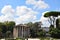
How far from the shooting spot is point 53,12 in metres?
51.5

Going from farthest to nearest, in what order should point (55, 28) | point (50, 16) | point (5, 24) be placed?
point (5, 24), point (50, 16), point (55, 28)

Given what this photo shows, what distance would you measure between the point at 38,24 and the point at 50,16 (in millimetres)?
11580

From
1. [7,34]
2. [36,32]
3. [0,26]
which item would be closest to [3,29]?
[0,26]

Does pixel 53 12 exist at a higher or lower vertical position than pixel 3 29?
higher

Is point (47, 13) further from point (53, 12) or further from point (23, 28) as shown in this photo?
point (23, 28)

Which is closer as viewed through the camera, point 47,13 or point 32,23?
point 47,13

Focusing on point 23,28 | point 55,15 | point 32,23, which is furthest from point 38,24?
point 55,15

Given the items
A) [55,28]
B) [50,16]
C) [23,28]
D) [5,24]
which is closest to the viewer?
[55,28]

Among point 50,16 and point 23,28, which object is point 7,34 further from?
point 50,16

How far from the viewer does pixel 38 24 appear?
6275 cm

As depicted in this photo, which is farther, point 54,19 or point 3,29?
point 3,29

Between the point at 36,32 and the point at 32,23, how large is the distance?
7.90 metres

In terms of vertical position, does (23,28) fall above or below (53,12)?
below

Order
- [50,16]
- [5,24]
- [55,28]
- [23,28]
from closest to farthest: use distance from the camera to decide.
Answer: [55,28], [50,16], [23,28], [5,24]
